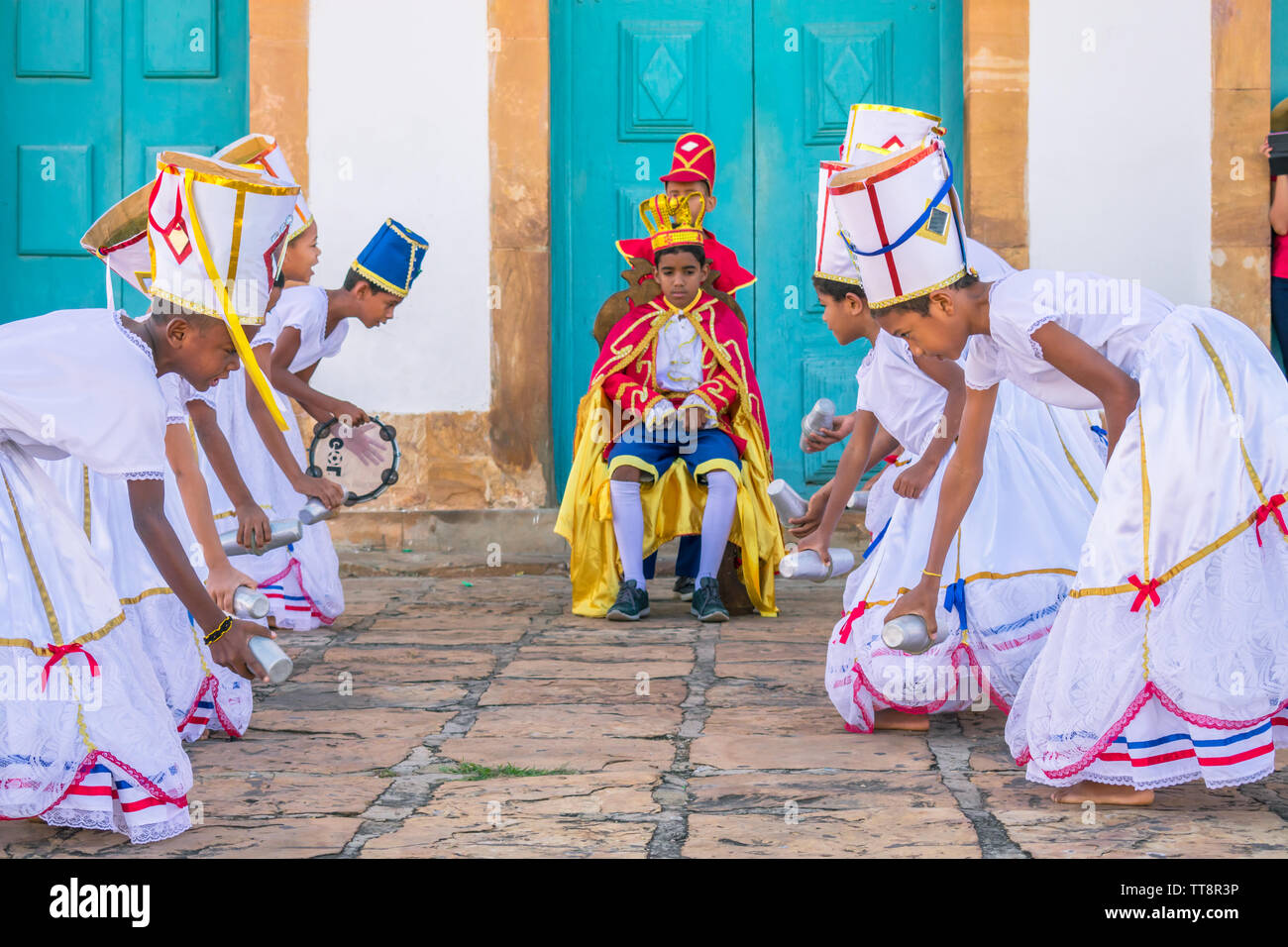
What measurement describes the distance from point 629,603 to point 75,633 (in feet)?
9.64

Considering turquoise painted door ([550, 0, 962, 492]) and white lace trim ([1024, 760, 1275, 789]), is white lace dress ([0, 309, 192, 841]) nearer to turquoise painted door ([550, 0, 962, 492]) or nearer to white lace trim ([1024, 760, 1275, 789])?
white lace trim ([1024, 760, 1275, 789])

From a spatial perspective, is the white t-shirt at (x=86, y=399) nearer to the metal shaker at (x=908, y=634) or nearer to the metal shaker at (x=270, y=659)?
the metal shaker at (x=270, y=659)

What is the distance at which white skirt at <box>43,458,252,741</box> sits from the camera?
3.29 metres

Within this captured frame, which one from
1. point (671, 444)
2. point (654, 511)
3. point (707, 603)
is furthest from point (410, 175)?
point (707, 603)

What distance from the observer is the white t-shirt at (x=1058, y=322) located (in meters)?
2.95

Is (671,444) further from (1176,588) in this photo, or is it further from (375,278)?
(1176,588)

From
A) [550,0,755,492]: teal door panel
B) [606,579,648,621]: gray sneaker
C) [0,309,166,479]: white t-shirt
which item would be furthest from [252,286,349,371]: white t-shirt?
[0,309,166,479]: white t-shirt

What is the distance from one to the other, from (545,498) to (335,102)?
2141 millimetres

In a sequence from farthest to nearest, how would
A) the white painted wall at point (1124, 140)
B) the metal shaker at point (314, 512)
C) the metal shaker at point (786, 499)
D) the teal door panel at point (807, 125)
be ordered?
1. the teal door panel at point (807, 125)
2. the white painted wall at point (1124, 140)
3. the metal shaker at point (314, 512)
4. the metal shaker at point (786, 499)

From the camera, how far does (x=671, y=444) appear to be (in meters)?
5.75

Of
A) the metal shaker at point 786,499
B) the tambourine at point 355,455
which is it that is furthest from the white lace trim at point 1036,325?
the tambourine at point 355,455

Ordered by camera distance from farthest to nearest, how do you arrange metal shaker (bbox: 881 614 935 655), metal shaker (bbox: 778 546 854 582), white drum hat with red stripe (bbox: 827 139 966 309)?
metal shaker (bbox: 778 546 854 582)
metal shaker (bbox: 881 614 935 655)
white drum hat with red stripe (bbox: 827 139 966 309)

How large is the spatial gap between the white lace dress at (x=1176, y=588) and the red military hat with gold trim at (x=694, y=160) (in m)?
2.87

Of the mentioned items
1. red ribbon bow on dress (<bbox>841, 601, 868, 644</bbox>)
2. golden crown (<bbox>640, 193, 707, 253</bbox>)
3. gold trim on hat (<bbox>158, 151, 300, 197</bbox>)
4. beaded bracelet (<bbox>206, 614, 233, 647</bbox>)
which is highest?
golden crown (<bbox>640, 193, 707, 253</bbox>)
